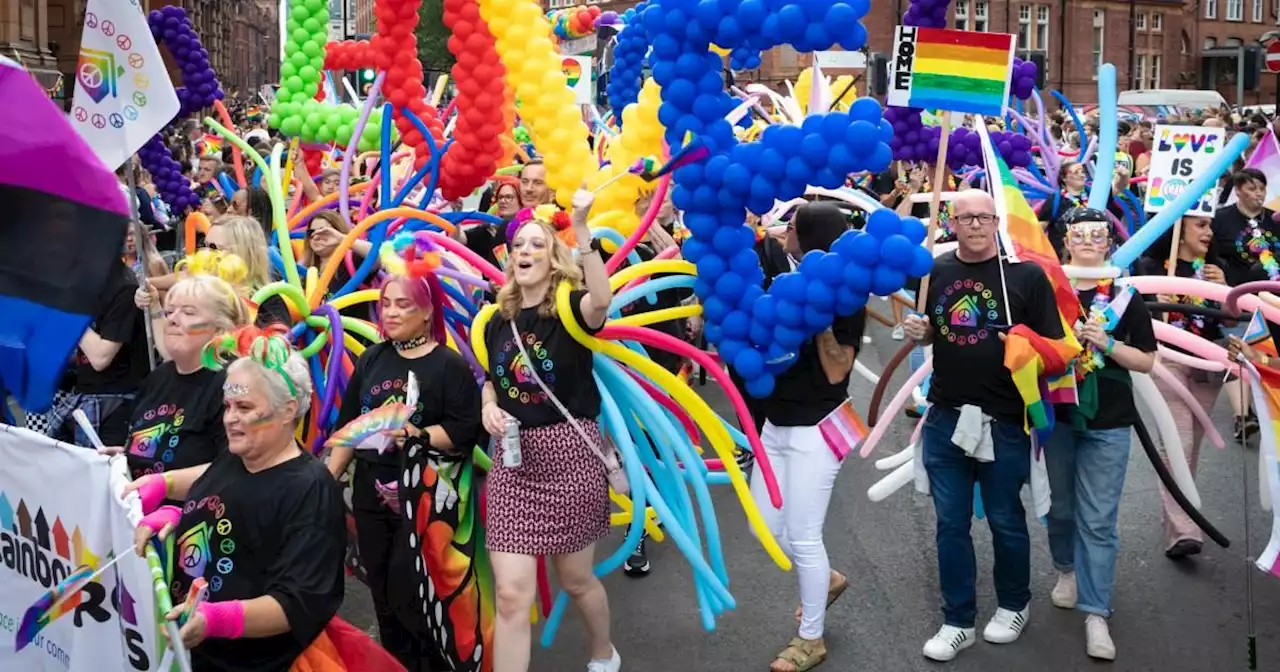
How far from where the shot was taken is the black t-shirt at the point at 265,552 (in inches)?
129

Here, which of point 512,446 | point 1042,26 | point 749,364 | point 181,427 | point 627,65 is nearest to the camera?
point 181,427

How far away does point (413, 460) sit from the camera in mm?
4492

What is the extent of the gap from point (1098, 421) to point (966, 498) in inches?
24.7

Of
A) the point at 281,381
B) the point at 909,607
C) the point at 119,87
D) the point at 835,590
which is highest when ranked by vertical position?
the point at 119,87

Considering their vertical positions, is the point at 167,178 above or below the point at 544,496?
above

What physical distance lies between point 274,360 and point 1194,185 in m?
3.84

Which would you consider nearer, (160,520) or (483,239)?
(160,520)

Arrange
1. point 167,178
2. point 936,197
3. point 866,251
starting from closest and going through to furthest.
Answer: point 866,251, point 936,197, point 167,178

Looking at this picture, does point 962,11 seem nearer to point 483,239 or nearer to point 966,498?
point 483,239

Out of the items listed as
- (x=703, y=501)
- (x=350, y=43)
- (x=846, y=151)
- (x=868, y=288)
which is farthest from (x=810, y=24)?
(x=350, y=43)

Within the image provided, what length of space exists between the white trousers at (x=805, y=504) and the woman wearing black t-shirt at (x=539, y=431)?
0.81 metres

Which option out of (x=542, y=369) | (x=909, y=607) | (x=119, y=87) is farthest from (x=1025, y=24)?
(x=542, y=369)

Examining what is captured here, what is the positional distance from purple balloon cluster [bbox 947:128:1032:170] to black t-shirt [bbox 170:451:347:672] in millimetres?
6433

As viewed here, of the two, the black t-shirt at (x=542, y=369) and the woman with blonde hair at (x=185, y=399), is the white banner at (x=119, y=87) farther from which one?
the black t-shirt at (x=542, y=369)
